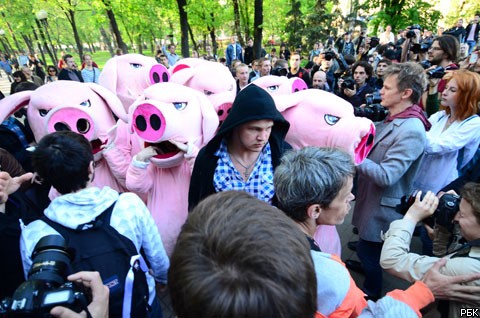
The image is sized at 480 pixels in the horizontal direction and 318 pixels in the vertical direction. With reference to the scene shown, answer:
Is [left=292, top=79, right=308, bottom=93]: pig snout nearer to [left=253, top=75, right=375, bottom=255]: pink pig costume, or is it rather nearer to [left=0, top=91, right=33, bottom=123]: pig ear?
[left=253, top=75, right=375, bottom=255]: pink pig costume

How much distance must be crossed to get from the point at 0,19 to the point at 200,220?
2940 centimetres

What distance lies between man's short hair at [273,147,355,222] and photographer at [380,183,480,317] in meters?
0.51

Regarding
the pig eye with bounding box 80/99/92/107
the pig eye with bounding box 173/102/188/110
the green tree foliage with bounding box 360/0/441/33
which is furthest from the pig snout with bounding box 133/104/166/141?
the green tree foliage with bounding box 360/0/441/33

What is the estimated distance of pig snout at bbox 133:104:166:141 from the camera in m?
2.27

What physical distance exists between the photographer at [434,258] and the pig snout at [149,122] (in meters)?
1.79

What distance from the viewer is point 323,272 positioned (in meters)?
1.23

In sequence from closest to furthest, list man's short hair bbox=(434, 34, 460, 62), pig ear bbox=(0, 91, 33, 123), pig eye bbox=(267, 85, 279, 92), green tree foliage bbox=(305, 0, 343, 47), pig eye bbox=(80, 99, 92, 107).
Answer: pig ear bbox=(0, 91, 33, 123)
pig eye bbox=(80, 99, 92, 107)
pig eye bbox=(267, 85, 279, 92)
man's short hair bbox=(434, 34, 460, 62)
green tree foliage bbox=(305, 0, 343, 47)

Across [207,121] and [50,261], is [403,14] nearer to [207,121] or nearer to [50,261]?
[207,121]

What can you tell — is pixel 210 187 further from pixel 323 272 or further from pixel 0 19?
pixel 0 19

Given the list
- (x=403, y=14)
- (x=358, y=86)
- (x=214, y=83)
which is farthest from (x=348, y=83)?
(x=403, y=14)

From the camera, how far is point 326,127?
230 cm

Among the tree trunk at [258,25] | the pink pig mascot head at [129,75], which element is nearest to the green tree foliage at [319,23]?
the tree trunk at [258,25]

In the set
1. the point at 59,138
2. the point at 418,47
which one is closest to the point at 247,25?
the point at 418,47

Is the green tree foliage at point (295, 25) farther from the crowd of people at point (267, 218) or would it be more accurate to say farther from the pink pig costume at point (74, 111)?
the pink pig costume at point (74, 111)
